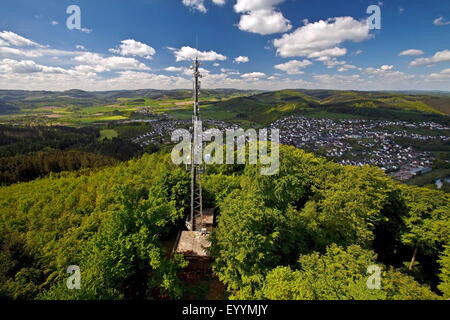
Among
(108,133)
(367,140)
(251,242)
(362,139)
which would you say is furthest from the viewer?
(108,133)

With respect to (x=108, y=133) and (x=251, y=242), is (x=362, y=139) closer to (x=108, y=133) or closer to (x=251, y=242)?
(x=251, y=242)

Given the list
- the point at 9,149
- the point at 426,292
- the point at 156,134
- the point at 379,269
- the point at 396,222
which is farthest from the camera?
the point at 156,134

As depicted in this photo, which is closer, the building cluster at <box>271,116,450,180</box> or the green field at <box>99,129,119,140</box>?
the building cluster at <box>271,116,450,180</box>

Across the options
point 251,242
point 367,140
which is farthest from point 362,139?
point 251,242

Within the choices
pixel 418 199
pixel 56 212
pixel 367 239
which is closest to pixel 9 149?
pixel 56 212

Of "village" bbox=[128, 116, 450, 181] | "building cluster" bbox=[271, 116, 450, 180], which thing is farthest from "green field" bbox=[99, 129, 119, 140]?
"building cluster" bbox=[271, 116, 450, 180]

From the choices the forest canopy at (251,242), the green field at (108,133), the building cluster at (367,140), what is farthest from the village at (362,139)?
the forest canopy at (251,242)

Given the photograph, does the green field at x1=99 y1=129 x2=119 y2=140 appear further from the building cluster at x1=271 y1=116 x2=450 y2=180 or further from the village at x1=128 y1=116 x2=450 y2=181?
the building cluster at x1=271 y1=116 x2=450 y2=180

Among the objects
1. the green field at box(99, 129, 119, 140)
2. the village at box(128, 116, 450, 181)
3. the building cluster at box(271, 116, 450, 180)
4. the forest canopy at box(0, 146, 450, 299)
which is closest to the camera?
the forest canopy at box(0, 146, 450, 299)

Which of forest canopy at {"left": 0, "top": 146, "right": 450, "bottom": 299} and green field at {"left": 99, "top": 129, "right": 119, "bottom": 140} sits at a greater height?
green field at {"left": 99, "top": 129, "right": 119, "bottom": 140}
